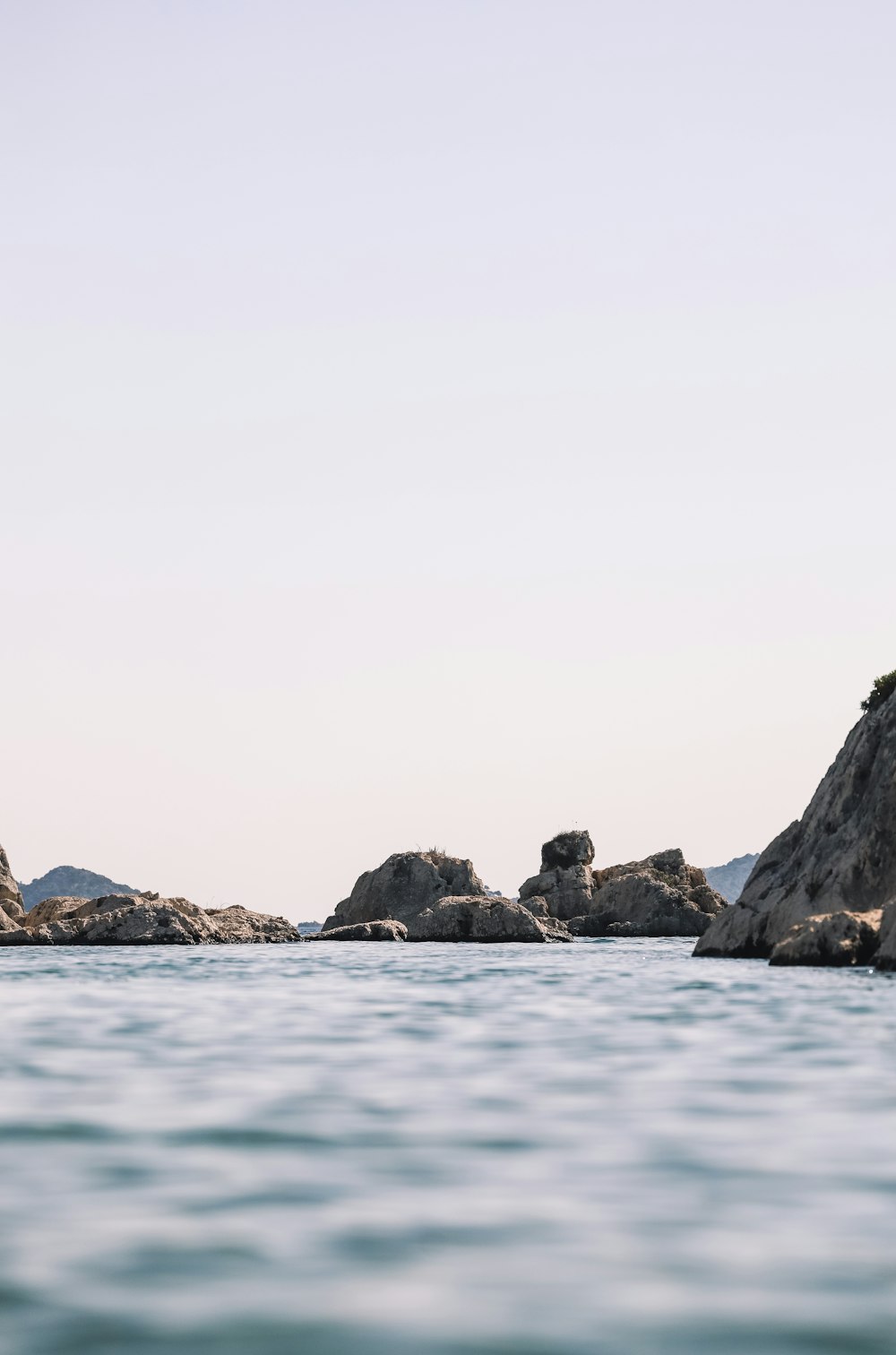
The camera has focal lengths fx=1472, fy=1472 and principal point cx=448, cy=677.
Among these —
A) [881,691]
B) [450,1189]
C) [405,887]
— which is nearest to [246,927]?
[405,887]

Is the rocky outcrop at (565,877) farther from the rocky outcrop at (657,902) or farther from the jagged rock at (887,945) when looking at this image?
the jagged rock at (887,945)

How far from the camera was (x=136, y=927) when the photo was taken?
2148 inches

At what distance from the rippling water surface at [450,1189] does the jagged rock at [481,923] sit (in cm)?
4975

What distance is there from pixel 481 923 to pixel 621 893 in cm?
2218

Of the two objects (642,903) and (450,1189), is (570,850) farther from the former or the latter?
(450,1189)

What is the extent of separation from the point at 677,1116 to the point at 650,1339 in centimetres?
524

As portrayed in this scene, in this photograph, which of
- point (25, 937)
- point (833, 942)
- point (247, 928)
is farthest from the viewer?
point (247, 928)

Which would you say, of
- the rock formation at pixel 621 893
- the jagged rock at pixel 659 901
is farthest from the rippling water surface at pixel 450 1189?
the rock formation at pixel 621 893

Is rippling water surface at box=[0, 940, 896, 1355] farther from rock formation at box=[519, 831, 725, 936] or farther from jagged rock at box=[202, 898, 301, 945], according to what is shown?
rock formation at box=[519, 831, 725, 936]

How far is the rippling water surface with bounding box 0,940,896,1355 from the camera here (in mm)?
5766

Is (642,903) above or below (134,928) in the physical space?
above

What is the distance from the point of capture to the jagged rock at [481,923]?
6750 centimetres

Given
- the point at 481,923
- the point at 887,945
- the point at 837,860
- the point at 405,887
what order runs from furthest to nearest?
1. the point at 405,887
2. the point at 481,923
3. the point at 837,860
4. the point at 887,945

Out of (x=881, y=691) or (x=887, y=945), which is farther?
(x=881, y=691)
